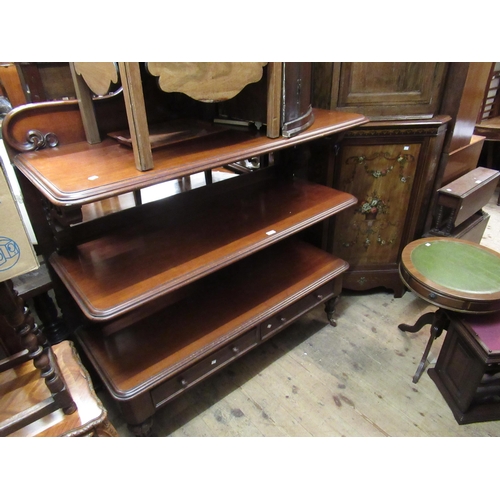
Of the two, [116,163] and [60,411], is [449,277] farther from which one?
[60,411]

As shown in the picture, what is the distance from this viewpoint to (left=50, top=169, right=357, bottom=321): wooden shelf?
1.14 meters

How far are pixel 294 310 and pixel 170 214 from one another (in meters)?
0.72

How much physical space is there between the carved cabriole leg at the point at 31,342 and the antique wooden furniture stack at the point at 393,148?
1495 mm

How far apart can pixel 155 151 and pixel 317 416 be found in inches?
49.5

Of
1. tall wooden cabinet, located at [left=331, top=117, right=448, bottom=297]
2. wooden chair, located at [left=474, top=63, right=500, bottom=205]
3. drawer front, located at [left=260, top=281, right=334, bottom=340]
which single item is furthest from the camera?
wooden chair, located at [left=474, top=63, right=500, bottom=205]

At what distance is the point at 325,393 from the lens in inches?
65.5

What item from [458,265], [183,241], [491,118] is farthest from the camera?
[491,118]

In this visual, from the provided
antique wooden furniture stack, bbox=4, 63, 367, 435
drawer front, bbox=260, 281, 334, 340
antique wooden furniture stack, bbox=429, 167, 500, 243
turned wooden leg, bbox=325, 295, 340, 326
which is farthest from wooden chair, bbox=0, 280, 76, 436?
antique wooden furniture stack, bbox=429, 167, 500, 243

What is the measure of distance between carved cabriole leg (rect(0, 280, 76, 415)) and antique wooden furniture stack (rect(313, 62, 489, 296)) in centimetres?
150

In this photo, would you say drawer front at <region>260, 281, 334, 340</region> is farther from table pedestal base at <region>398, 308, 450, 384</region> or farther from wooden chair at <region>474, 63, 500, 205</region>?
wooden chair at <region>474, 63, 500, 205</region>

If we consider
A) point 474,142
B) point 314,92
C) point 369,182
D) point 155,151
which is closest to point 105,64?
point 155,151

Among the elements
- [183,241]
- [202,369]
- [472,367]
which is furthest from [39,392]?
[472,367]

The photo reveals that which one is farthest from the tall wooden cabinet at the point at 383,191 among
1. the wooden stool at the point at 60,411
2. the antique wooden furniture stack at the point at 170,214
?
the wooden stool at the point at 60,411

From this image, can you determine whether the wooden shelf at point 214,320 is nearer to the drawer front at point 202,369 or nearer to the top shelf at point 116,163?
the drawer front at point 202,369
